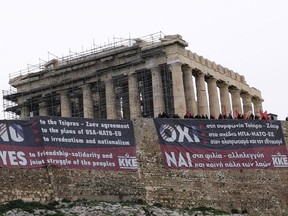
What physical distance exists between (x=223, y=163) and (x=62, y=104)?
30.4m

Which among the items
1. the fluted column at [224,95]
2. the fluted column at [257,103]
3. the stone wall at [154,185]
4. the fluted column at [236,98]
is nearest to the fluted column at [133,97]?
the fluted column at [224,95]

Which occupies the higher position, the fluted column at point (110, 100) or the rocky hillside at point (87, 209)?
the fluted column at point (110, 100)

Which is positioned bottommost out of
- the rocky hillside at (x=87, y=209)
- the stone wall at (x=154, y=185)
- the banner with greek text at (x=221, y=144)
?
the rocky hillside at (x=87, y=209)

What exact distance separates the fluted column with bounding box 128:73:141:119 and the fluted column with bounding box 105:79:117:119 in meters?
1.57

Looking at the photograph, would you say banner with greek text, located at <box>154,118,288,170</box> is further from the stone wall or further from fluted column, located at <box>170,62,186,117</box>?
fluted column, located at <box>170,62,186,117</box>

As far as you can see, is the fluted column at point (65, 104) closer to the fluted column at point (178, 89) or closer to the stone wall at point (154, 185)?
the fluted column at point (178, 89)

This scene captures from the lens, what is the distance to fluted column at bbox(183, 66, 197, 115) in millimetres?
70312

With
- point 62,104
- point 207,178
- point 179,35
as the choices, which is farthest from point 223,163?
point 62,104

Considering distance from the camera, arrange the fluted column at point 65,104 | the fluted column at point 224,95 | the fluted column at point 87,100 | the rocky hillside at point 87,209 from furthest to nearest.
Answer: the fluted column at point 65,104, the fluted column at point 224,95, the fluted column at point 87,100, the rocky hillside at point 87,209

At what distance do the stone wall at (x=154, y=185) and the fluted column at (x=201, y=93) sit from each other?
22.6 meters

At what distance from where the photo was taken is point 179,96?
224ft

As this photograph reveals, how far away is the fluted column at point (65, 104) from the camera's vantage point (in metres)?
75.4

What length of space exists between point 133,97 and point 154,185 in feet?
88.2

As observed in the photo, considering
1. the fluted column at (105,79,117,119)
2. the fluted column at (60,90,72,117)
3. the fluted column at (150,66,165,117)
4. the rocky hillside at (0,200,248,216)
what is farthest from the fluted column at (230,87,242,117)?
the rocky hillside at (0,200,248,216)
